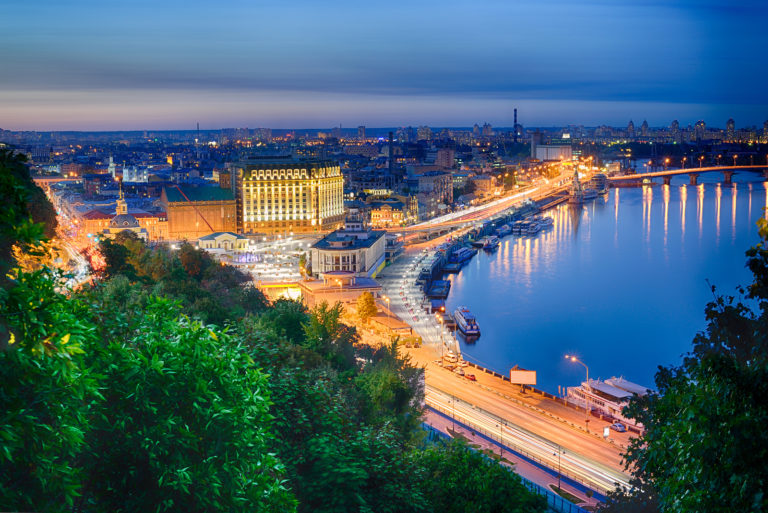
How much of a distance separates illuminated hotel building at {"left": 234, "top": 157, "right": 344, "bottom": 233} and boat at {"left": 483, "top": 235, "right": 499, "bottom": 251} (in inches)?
159

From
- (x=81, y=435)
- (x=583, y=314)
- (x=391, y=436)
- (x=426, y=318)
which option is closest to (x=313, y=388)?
(x=391, y=436)

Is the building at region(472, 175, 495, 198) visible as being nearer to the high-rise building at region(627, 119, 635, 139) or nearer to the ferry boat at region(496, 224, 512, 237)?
the ferry boat at region(496, 224, 512, 237)

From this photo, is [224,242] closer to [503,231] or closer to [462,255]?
[462,255]

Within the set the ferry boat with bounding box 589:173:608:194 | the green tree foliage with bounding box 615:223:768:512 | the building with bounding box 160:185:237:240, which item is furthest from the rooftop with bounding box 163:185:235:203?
the ferry boat with bounding box 589:173:608:194

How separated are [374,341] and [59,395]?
6.90 meters

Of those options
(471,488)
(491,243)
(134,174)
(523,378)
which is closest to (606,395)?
(523,378)

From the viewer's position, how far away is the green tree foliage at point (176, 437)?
1805 mm

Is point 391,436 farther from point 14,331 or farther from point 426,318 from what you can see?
point 426,318

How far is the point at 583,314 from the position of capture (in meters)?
11.0

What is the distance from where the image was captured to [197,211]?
17156 mm

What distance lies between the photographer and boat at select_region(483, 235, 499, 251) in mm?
18594

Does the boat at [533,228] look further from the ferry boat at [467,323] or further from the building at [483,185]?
the ferry boat at [467,323]

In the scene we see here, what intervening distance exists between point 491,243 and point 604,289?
250 inches

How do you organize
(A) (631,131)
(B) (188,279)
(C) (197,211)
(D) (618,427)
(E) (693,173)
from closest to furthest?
(D) (618,427) < (B) (188,279) < (C) (197,211) < (E) (693,173) < (A) (631,131)
